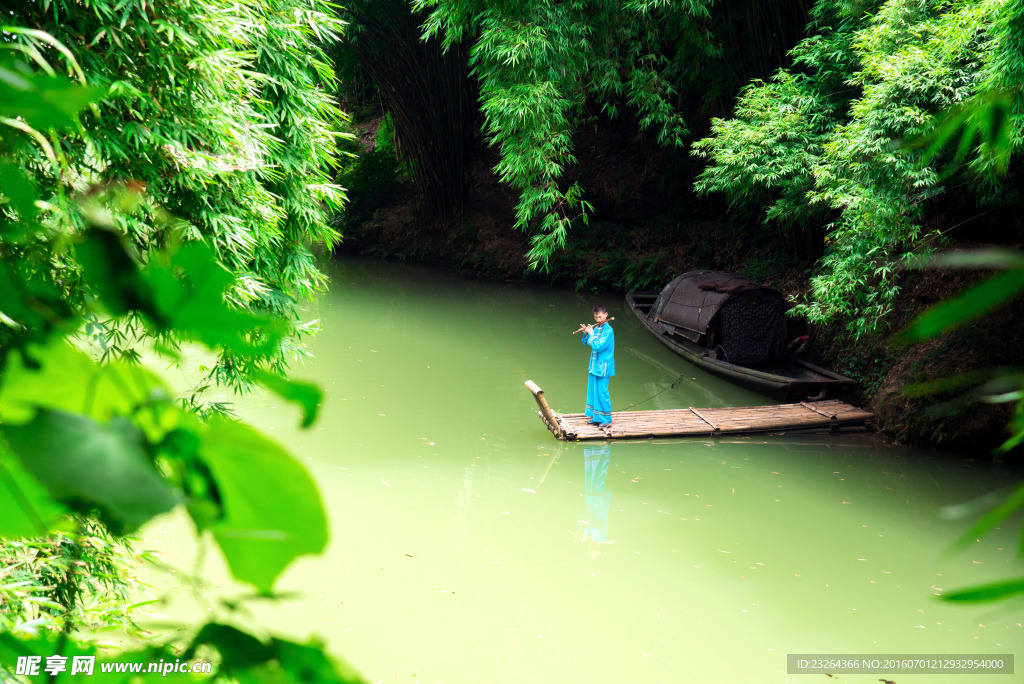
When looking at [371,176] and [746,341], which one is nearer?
[746,341]

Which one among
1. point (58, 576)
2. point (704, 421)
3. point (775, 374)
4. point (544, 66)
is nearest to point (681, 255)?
point (775, 374)

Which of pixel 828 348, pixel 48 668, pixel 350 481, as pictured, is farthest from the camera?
pixel 828 348

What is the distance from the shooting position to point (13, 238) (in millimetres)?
309

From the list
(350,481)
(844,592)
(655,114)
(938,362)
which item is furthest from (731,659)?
(655,114)

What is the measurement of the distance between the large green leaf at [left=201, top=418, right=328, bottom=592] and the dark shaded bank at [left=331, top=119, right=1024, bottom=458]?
4881mm

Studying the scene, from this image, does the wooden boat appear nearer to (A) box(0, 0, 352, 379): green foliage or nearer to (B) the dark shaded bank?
(B) the dark shaded bank

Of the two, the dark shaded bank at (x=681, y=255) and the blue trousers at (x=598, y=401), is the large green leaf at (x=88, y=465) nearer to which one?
the dark shaded bank at (x=681, y=255)

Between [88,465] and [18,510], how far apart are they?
64mm

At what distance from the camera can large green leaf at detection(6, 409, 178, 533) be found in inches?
8.2

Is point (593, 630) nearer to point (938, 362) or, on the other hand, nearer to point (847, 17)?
point (938, 362)

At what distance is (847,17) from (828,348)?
11.7 ft

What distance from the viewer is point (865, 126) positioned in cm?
594

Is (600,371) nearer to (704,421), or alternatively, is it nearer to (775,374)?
(704,421)

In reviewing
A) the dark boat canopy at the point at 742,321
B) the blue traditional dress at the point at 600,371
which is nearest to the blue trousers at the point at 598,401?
the blue traditional dress at the point at 600,371
